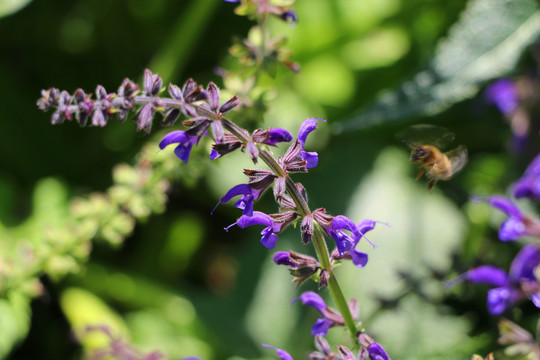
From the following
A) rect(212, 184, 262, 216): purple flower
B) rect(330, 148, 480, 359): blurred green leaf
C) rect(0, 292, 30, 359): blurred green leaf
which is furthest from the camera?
rect(330, 148, 480, 359): blurred green leaf

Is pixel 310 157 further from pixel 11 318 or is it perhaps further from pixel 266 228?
pixel 11 318

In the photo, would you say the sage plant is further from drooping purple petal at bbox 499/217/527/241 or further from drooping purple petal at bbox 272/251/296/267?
drooping purple petal at bbox 499/217/527/241

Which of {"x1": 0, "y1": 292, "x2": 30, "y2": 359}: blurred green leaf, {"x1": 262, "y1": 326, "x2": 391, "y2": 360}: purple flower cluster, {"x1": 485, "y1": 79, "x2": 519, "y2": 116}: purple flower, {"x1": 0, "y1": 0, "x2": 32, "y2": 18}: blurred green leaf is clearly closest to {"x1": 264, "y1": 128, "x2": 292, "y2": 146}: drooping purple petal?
{"x1": 262, "y1": 326, "x2": 391, "y2": 360}: purple flower cluster

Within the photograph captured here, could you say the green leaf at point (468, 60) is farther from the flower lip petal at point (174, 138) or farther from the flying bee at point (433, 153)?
the flower lip petal at point (174, 138)

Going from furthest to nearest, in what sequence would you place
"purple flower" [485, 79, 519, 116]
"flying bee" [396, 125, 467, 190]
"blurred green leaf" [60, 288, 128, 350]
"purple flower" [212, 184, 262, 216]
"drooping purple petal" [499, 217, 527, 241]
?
1. "blurred green leaf" [60, 288, 128, 350]
2. "purple flower" [485, 79, 519, 116]
3. "flying bee" [396, 125, 467, 190]
4. "drooping purple petal" [499, 217, 527, 241]
5. "purple flower" [212, 184, 262, 216]

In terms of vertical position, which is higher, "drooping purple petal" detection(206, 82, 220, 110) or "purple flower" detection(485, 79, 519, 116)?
"purple flower" detection(485, 79, 519, 116)

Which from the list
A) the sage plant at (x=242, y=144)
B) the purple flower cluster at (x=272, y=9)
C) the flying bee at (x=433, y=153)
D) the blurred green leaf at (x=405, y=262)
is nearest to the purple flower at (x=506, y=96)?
the blurred green leaf at (x=405, y=262)

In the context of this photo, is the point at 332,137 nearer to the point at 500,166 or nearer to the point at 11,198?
the point at 500,166
